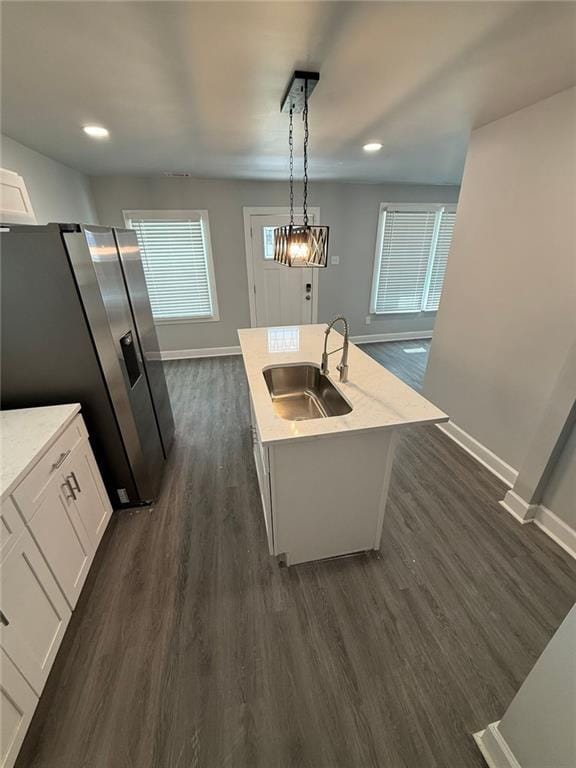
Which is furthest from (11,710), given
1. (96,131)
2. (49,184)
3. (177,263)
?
(177,263)

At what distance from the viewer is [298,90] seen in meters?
1.52

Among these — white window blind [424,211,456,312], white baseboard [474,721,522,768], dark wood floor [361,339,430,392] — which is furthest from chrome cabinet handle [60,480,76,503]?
white window blind [424,211,456,312]

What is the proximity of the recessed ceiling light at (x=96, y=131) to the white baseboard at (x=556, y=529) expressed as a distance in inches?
153

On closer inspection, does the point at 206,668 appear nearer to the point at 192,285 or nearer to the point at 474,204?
the point at 474,204

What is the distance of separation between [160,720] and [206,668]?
21 centimetres

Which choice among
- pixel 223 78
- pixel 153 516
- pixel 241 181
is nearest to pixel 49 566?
pixel 153 516

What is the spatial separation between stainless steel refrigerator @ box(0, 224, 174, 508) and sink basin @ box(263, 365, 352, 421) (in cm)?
91

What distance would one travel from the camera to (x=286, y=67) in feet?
4.56

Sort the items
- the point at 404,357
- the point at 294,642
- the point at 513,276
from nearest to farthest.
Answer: the point at 294,642 → the point at 513,276 → the point at 404,357

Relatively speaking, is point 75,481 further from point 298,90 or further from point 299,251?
Answer: point 298,90

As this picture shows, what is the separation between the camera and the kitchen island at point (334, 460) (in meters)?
1.35

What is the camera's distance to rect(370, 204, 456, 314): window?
464 centimetres

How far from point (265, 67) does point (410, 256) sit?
4148mm

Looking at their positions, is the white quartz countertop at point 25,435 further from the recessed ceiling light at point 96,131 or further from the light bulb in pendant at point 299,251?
the recessed ceiling light at point 96,131
